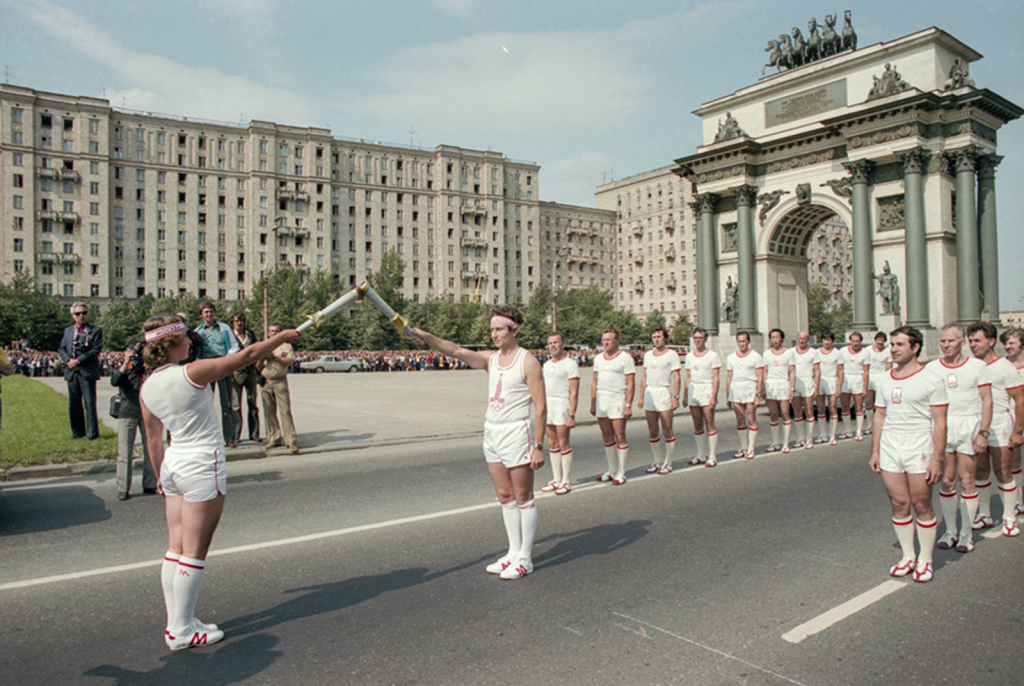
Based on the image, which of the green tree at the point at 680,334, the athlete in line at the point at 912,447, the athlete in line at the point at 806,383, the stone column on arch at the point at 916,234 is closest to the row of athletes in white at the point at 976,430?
the athlete in line at the point at 912,447

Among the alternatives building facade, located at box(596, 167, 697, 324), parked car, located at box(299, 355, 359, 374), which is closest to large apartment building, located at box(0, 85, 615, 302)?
building facade, located at box(596, 167, 697, 324)

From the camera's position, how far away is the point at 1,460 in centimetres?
933

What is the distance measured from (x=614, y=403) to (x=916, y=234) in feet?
98.6

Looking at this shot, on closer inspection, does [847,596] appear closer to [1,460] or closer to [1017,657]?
[1017,657]

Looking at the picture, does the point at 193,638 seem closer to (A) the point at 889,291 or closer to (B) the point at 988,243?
(A) the point at 889,291

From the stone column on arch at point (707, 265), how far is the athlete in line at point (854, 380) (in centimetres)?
2711

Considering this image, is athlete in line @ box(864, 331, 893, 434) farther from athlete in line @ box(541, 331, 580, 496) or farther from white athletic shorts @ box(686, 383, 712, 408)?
athlete in line @ box(541, 331, 580, 496)

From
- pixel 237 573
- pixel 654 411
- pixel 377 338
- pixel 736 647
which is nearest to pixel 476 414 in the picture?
pixel 654 411

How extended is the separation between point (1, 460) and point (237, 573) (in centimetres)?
630

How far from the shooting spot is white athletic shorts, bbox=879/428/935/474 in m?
5.18

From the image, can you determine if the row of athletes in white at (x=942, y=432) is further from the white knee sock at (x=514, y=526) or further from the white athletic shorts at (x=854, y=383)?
the white athletic shorts at (x=854, y=383)

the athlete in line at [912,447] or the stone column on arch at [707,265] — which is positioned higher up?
the stone column on arch at [707,265]

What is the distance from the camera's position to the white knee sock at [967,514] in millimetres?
5926

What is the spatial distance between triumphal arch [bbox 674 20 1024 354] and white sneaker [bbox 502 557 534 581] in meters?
33.5
